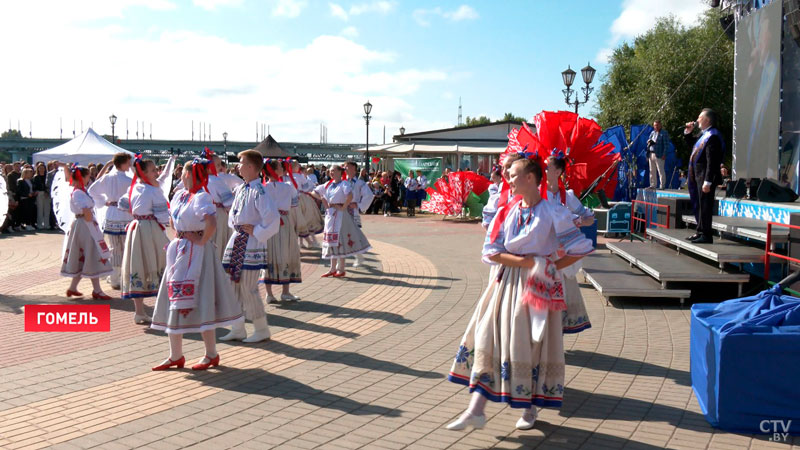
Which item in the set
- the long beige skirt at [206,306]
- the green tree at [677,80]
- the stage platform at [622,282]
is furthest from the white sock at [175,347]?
the green tree at [677,80]

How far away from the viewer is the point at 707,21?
111ft

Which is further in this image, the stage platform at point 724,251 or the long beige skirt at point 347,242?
the long beige skirt at point 347,242

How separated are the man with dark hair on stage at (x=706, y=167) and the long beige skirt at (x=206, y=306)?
21.3 ft

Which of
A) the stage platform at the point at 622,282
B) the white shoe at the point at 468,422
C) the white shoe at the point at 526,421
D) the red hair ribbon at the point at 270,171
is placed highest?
the red hair ribbon at the point at 270,171

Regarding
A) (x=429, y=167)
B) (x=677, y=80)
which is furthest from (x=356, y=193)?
(x=677, y=80)

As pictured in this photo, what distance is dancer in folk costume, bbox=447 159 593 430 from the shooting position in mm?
4250

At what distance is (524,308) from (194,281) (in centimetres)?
316

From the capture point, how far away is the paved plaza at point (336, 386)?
452 cm

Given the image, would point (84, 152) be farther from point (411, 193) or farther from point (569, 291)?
point (569, 291)

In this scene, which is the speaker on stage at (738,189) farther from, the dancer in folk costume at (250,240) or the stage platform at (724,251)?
the dancer in folk costume at (250,240)

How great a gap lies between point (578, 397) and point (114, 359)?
14.7ft

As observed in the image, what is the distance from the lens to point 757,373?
4449 millimetres

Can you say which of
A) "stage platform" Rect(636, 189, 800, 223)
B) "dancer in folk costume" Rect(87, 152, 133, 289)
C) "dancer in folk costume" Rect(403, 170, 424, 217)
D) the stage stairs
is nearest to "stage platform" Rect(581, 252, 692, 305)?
the stage stairs
